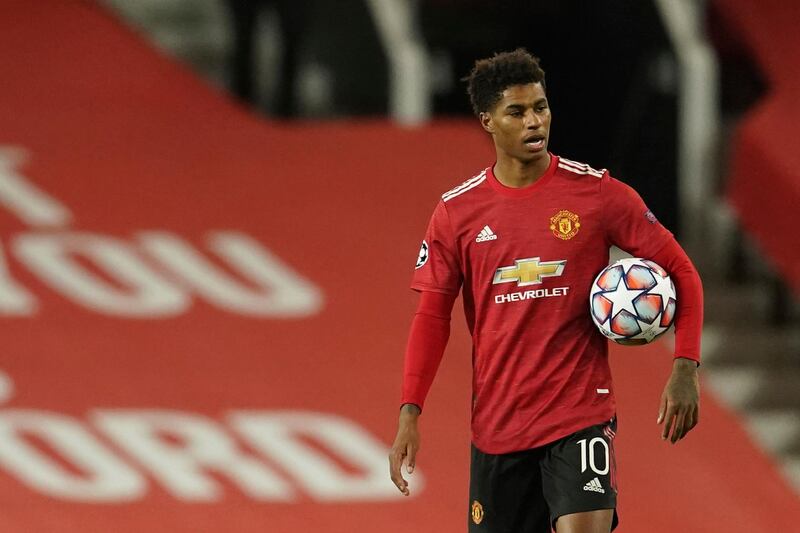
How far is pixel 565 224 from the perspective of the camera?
446cm

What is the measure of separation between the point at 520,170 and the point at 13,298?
4.06m

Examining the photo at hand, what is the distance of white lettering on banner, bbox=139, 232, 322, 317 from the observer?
26.5 feet

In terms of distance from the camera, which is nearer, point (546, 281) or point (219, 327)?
point (546, 281)

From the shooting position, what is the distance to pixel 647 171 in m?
10.2

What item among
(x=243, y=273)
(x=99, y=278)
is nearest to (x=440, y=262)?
(x=243, y=273)

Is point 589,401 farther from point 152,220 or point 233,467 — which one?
point 152,220

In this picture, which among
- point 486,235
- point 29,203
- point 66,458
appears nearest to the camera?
point 486,235

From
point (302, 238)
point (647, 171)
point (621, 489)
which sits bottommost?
point (621, 489)

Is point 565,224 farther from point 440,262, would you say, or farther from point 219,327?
point 219,327

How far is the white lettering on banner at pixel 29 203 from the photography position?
8.39 m

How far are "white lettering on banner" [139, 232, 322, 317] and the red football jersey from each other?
360cm

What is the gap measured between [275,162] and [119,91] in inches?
48.4

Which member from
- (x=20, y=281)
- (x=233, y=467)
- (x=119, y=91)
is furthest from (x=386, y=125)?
(x=233, y=467)

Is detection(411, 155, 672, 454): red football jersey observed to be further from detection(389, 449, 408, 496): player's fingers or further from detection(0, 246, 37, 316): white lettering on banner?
detection(0, 246, 37, 316): white lettering on banner
